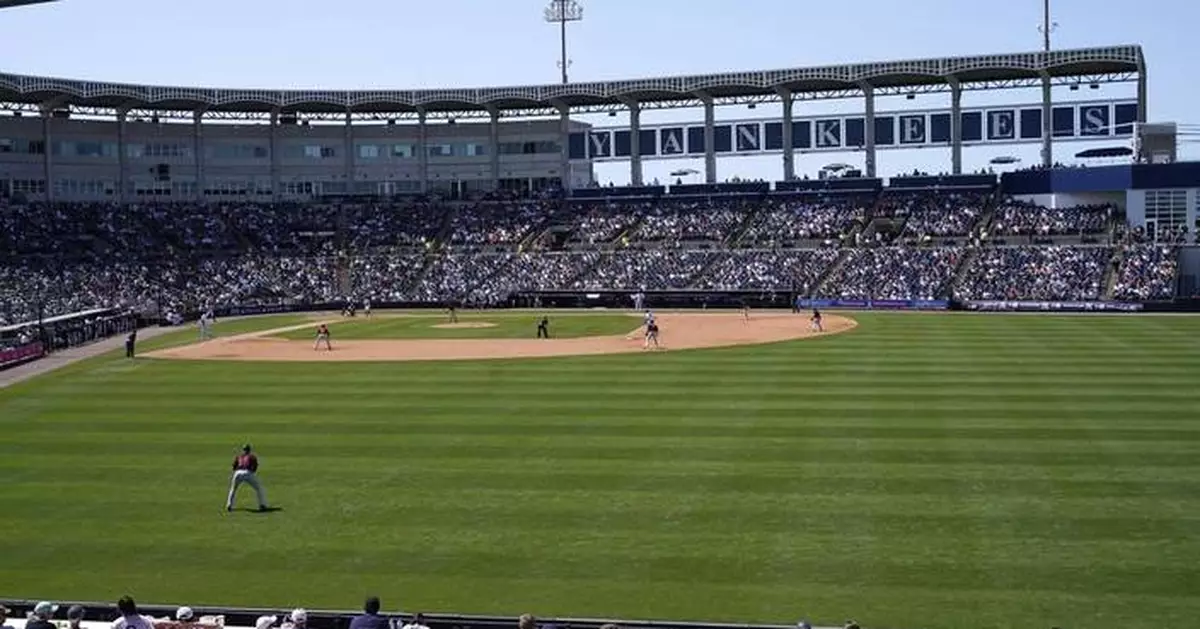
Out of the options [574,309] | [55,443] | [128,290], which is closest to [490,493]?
[55,443]

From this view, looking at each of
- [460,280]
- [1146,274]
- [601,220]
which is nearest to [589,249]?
[601,220]

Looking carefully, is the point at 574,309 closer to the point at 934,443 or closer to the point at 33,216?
the point at 33,216

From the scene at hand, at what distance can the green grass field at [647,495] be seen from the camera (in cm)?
1734

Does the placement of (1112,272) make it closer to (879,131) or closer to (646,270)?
(879,131)

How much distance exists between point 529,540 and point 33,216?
266ft

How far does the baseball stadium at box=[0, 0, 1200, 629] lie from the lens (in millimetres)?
18141

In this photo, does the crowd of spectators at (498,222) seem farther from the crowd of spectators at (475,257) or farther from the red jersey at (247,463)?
the red jersey at (247,463)

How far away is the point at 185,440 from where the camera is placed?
→ 30.3 meters

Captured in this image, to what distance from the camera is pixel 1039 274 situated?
7519cm

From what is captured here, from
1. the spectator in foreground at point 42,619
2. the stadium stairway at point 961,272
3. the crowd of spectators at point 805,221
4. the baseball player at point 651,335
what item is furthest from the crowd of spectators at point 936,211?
the spectator in foreground at point 42,619

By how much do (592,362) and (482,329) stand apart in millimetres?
20186

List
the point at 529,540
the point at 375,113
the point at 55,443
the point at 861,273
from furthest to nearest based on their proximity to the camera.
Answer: the point at 375,113
the point at 861,273
the point at 55,443
the point at 529,540

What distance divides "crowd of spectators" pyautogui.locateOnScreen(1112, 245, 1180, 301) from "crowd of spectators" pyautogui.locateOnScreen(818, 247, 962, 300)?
10.2 meters

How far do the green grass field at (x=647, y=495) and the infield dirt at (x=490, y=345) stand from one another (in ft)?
31.3
